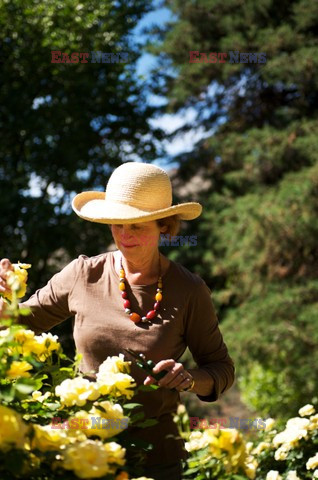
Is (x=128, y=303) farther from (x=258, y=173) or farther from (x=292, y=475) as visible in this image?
(x=258, y=173)

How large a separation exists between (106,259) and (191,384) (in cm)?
56

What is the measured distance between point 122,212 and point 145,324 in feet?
1.10

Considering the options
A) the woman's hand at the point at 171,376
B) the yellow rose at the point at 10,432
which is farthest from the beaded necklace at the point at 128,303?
the yellow rose at the point at 10,432

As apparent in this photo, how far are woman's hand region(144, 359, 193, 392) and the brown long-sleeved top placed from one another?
0.87ft

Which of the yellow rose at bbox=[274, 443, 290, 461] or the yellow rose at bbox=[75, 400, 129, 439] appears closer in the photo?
the yellow rose at bbox=[75, 400, 129, 439]

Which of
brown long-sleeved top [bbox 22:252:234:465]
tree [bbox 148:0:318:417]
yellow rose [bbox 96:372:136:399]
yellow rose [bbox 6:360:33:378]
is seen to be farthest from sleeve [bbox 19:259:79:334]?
tree [bbox 148:0:318:417]

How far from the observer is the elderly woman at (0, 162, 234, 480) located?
6.57 feet

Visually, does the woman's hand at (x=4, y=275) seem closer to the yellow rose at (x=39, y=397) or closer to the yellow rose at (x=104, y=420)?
the yellow rose at (x=39, y=397)

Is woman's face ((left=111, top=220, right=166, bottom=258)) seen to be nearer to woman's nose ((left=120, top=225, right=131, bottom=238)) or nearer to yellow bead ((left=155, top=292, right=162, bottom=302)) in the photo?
woman's nose ((left=120, top=225, right=131, bottom=238))

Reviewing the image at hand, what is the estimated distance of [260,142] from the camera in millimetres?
10320

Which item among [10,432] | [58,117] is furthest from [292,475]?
[58,117]

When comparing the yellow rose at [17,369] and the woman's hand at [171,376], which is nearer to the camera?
the yellow rose at [17,369]

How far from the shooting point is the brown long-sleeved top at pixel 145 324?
6.56 ft

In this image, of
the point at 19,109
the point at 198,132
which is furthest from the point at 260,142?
the point at 19,109
